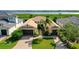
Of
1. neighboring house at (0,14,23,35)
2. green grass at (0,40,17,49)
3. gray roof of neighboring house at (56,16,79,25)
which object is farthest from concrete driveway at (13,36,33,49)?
gray roof of neighboring house at (56,16,79,25)

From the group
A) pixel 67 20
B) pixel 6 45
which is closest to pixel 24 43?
pixel 6 45

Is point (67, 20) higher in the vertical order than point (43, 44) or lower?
higher

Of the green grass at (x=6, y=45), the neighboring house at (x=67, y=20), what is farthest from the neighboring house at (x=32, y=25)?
the green grass at (x=6, y=45)

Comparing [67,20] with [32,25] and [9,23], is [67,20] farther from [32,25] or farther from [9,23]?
[9,23]

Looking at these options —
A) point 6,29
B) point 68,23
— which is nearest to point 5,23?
point 6,29
